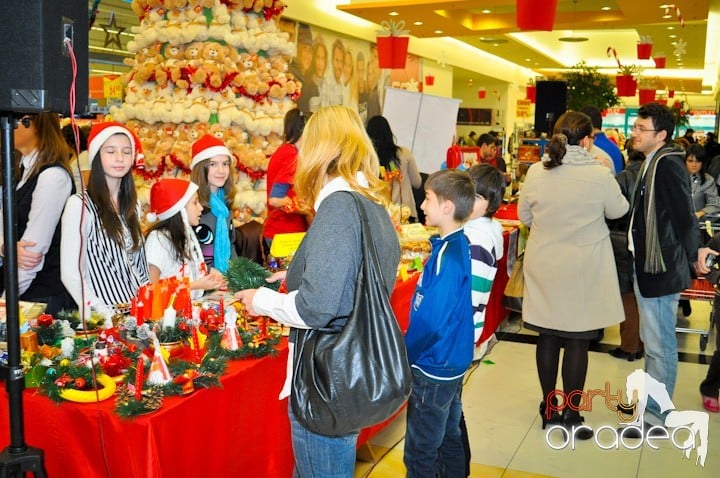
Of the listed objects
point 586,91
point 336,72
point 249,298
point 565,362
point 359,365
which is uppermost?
point 336,72

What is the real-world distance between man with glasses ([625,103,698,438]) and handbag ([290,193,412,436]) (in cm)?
222

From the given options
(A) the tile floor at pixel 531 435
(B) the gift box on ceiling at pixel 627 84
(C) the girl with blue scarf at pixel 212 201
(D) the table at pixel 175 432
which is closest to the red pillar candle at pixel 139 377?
(D) the table at pixel 175 432

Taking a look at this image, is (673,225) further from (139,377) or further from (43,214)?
(43,214)

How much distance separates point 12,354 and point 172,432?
0.47 m

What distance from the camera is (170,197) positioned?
292 cm

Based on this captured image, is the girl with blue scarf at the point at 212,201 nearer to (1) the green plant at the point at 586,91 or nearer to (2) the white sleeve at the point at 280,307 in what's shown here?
(2) the white sleeve at the point at 280,307

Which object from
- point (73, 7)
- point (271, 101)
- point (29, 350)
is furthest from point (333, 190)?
point (271, 101)

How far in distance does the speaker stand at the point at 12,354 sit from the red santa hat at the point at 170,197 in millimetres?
975

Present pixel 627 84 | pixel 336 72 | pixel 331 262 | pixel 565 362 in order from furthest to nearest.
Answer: pixel 627 84 → pixel 336 72 → pixel 565 362 → pixel 331 262

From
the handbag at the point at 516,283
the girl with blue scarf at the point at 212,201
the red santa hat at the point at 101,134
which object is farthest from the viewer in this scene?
the handbag at the point at 516,283

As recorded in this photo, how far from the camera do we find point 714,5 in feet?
34.2

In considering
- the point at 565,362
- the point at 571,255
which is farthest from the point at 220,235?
the point at 565,362

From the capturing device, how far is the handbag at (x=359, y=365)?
5.80 feet

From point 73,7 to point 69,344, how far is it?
38.9 inches
